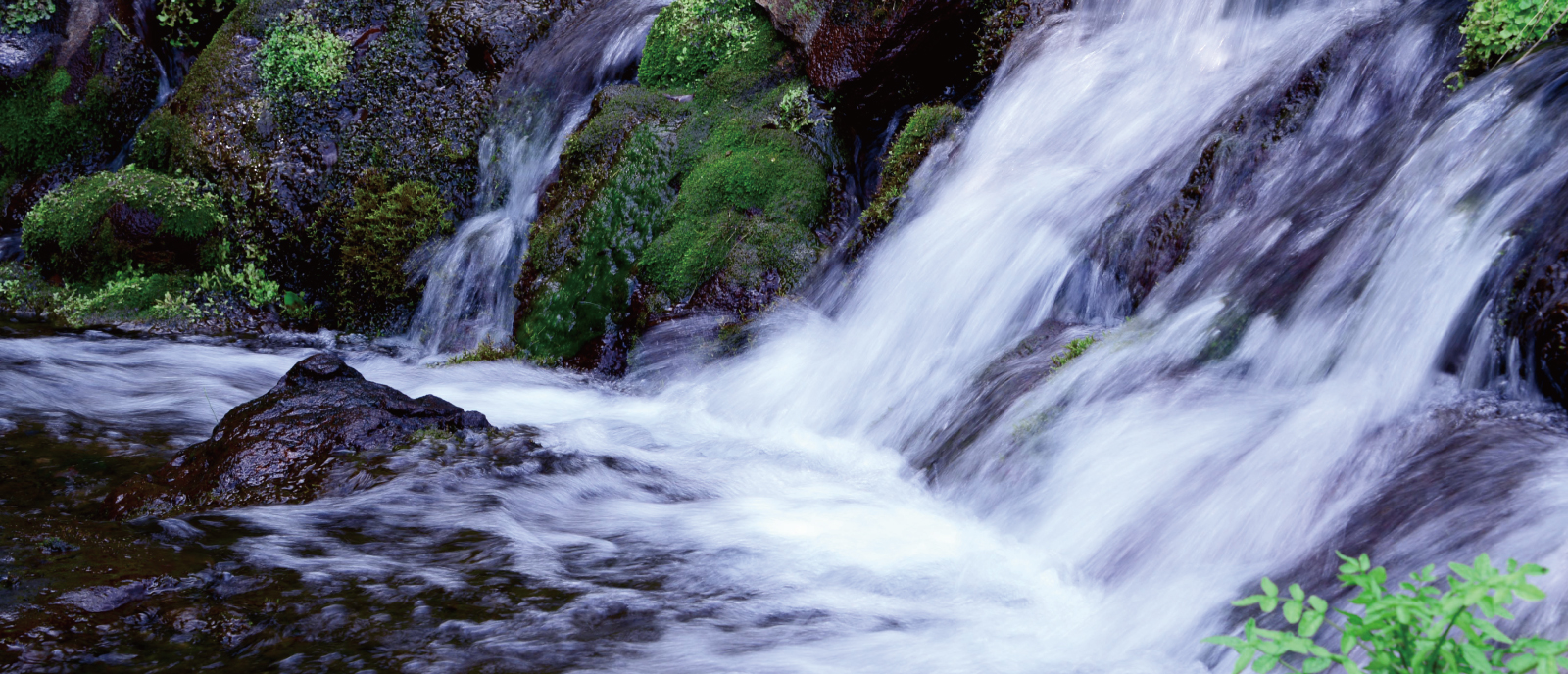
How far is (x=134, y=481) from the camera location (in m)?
4.34

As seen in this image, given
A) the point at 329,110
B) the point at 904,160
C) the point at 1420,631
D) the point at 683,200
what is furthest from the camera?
the point at 329,110

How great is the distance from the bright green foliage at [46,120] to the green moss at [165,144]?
1.37 m

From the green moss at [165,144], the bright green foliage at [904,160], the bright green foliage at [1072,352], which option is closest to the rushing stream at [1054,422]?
the bright green foliage at [1072,352]

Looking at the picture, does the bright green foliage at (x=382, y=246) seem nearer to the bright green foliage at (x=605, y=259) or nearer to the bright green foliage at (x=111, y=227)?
the bright green foliage at (x=111, y=227)

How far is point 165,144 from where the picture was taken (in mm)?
9039

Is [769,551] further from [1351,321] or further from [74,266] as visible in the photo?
[74,266]

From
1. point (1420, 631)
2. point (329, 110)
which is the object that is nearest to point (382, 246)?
point (329, 110)

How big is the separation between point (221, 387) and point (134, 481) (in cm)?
236

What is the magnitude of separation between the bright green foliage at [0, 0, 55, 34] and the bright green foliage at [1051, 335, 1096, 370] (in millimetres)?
10621

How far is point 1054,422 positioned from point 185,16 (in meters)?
9.88

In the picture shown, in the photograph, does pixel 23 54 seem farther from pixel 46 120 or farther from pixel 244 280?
pixel 244 280

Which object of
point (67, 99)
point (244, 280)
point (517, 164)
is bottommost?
point (244, 280)

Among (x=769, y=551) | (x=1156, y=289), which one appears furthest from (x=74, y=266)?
(x=1156, y=289)

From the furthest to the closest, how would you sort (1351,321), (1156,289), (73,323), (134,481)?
(73,323) < (1156,289) < (134,481) < (1351,321)
